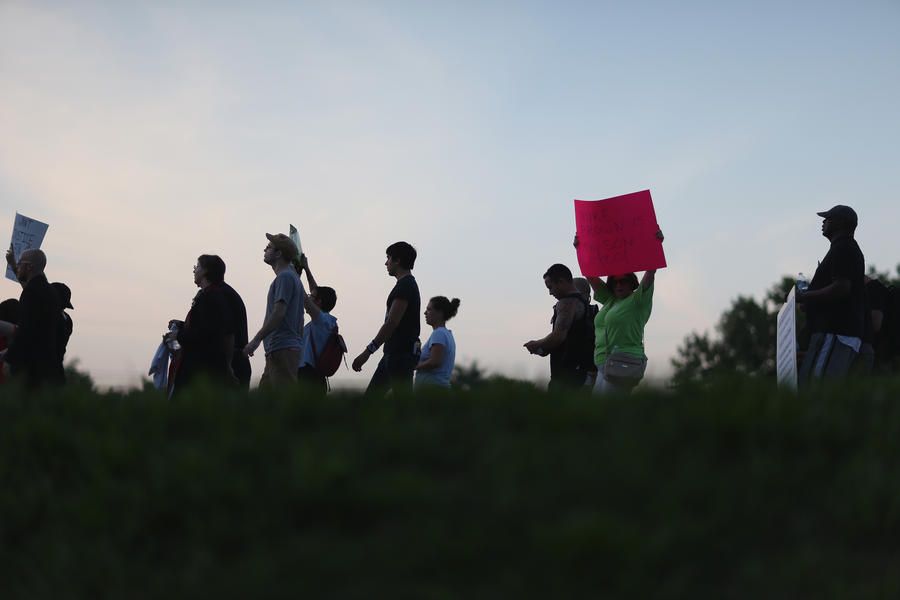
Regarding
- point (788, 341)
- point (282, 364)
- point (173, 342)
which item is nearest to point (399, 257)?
point (282, 364)

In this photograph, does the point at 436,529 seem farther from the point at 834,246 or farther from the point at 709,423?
the point at 834,246

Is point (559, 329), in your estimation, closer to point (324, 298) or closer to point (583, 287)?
point (583, 287)

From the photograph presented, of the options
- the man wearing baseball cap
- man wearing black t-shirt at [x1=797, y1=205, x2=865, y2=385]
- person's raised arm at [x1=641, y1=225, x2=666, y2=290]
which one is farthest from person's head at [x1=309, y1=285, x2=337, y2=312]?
man wearing black t-shirt at [x1=797, y1=205, x2=865, y2=385]

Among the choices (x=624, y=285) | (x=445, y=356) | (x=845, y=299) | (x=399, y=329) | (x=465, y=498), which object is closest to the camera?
(x=465, y=498)

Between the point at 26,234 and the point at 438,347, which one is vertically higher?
the point at 26,234

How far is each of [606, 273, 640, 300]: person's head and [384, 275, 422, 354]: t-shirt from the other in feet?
5.29

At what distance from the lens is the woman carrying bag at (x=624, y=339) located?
906cm

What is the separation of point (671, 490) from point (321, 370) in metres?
6.87

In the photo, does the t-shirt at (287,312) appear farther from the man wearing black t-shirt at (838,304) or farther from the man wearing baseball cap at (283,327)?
the man wearing black t-shirt at (838,304)

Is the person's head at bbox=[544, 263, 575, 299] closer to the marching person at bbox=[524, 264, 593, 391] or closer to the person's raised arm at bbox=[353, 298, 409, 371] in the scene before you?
the marching person at bbox=[524, 264, 593, 391]

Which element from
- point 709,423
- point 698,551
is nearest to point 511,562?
point 698,551

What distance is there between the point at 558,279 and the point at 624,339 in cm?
101

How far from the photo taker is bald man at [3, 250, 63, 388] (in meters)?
8.94

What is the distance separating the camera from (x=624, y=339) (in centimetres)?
905
